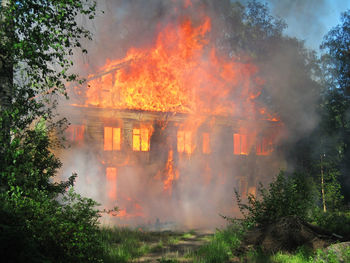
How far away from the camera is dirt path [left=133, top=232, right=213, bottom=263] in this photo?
9383 mm

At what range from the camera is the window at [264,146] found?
95.5 feet

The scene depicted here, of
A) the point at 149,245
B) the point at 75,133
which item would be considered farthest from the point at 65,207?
the point at 75,133

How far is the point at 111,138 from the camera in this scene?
72.4 ft

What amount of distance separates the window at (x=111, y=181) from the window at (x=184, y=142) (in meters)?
5.46

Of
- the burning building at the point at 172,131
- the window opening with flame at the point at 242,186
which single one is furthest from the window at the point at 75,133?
the window opening with flame at the point at 242,186

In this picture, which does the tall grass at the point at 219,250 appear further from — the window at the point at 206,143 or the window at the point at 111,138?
the window at the point at 206,143

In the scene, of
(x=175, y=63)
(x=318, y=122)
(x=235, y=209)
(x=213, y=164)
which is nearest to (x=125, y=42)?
(x=175, y=63)

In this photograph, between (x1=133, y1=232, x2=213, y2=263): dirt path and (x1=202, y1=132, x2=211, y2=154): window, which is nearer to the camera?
(x1=133, y1=232, x2=213, y2=263): dirt path

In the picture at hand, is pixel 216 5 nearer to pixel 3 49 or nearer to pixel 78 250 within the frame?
pixel 3 49

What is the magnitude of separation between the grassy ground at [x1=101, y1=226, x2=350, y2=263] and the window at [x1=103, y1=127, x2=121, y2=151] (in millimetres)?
9209

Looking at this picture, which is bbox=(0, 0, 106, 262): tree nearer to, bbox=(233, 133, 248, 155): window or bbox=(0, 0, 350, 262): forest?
bbox=(0, 0, 350, 262): forest

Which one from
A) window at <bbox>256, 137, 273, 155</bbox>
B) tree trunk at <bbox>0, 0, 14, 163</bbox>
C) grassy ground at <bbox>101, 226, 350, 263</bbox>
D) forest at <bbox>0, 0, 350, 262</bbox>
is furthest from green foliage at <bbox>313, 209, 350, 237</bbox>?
window at <bbox>256, 137, 273, 155</bbox>

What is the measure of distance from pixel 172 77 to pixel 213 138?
617 centimetres

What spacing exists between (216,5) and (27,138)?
2551 cm
